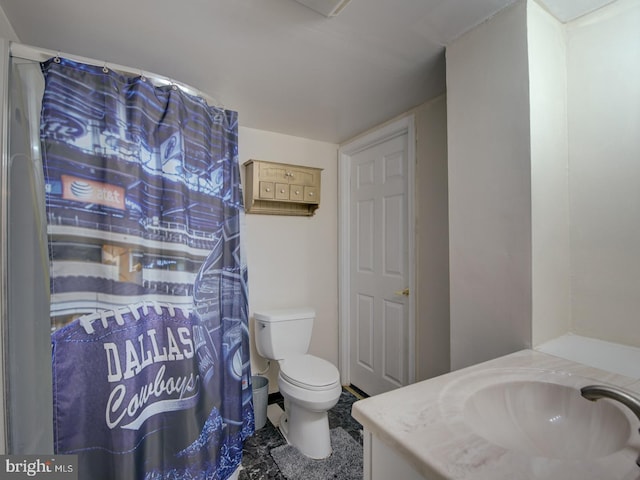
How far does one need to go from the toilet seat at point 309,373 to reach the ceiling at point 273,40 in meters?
1.77

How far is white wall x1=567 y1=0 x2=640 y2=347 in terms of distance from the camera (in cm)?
112

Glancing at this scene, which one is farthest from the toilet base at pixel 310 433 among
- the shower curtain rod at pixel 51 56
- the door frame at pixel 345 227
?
the shower curtain rod at pixel 51 56

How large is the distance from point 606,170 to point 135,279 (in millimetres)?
2028

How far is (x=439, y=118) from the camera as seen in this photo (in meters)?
1.83

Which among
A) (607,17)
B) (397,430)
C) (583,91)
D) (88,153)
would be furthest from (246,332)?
(607,17)

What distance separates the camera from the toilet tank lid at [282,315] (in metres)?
2.13

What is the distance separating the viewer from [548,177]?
1.17 m

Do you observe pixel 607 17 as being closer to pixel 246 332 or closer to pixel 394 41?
pixel 394 41

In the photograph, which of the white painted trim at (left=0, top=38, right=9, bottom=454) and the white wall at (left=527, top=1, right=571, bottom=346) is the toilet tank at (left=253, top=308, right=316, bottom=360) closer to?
the white painted trim at (left=0, top=38, right=9, bottom=454)

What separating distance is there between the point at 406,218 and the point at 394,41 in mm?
1128

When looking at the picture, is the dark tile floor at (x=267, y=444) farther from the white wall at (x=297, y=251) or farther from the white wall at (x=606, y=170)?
the white wall at (x=606, y=170)

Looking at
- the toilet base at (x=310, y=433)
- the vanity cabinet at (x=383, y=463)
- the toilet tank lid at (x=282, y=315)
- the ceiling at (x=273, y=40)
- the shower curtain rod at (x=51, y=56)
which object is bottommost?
the toilet base at (x=310, y=433)

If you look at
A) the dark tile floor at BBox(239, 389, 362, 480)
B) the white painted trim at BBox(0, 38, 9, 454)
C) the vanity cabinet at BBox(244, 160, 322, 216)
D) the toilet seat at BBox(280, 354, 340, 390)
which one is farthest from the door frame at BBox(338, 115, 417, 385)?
the white painted trim at BBox(0, 38, 9, 454)

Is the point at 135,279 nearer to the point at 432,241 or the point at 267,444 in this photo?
the point at 267,444
